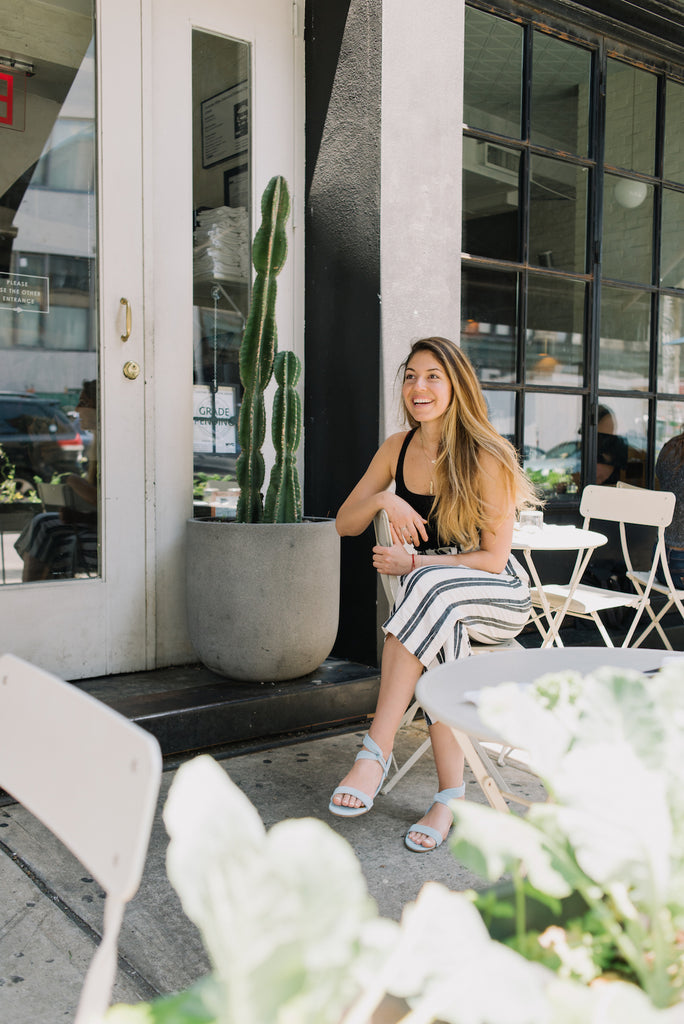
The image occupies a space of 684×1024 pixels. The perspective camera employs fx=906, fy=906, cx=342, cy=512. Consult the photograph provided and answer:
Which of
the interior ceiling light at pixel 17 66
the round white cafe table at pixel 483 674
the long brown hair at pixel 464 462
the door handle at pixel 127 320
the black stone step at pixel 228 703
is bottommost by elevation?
the black stone step at pixel 228 703

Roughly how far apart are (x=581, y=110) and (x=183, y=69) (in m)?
2.12

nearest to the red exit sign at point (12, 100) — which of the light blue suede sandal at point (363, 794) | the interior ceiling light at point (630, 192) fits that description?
the light blue suede sandal at point (363, 794)

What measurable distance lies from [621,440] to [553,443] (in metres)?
0.56

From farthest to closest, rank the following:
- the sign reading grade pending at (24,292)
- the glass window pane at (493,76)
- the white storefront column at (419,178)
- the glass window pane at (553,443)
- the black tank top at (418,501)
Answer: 1. the glass window pane at (553,443)
2. the glass window pane at (493,76)
3. the white storefront column at (419,178)
4. the sign reading grade pending at (24,292)
5. the black tank top at (418,501)

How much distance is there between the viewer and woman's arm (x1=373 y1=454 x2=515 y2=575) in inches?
Result: 106

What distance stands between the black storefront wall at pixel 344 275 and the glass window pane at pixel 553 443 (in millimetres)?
1153

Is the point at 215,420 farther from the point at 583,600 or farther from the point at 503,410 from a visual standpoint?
the point at 583,600

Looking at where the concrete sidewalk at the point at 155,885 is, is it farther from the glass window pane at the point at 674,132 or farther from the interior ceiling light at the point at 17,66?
the glass window pane at the point at 674,132

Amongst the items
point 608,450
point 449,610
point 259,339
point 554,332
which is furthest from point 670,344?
point 449,610

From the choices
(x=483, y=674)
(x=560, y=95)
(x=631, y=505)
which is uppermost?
(x=560, y=95)

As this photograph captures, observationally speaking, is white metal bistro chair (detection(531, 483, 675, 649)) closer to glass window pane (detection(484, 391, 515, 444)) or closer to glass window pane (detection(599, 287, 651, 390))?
glass window pane (detection(484, 391, 515, 444))

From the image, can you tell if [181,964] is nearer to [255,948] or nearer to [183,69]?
[255,948]

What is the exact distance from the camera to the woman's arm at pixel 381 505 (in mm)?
2764

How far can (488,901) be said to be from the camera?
30.1 inches
